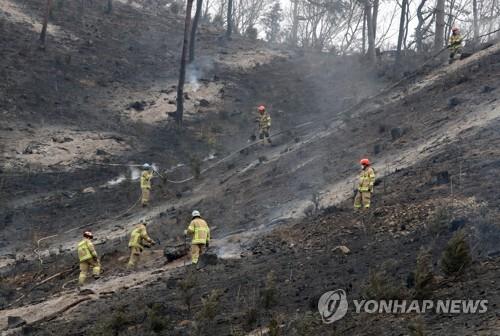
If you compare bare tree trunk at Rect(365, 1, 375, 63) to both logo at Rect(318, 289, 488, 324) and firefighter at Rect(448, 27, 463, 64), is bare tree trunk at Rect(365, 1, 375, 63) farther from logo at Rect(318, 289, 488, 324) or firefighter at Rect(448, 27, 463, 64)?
logo at Rect(318, 289, 488, 324)

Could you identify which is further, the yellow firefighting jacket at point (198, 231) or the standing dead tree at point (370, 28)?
the standing dead tree at point (370, 28)

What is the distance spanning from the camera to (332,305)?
10.3m

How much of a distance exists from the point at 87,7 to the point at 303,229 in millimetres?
27983

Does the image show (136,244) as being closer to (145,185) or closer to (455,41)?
(145,185)

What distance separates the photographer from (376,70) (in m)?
34.8

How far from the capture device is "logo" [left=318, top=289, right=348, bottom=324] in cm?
975

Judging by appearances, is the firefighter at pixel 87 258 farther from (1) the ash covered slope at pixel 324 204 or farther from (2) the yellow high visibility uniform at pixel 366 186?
(2) the yellow high visibility uniform at pixel 366 186

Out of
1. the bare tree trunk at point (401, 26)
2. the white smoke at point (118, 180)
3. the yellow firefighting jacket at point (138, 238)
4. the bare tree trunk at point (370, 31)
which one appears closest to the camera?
the yellow firefighting jacket at point (138, 238)

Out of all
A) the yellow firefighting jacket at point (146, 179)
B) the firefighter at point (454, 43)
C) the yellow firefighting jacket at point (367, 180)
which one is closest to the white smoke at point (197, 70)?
the yellow firefighting jacket at point (146, 179)

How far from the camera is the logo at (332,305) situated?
975cm

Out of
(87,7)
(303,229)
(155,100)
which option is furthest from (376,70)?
(303,229)

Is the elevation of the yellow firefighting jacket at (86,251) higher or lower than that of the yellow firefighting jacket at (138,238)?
lower

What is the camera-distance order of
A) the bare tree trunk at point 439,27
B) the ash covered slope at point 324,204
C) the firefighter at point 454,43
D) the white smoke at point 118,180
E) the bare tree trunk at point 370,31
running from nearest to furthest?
1. the ash covered slope at point 324,204
2. the white smoke at point 118,180
3. the firefighter at point 454,43
4. the bare tree trunk at point 439,27
5. the bare tree trunk at point 370,31

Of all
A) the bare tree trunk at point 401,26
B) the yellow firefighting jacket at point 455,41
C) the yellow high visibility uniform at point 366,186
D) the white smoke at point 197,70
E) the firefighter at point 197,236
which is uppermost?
the bare tree trunk at point 401,26
